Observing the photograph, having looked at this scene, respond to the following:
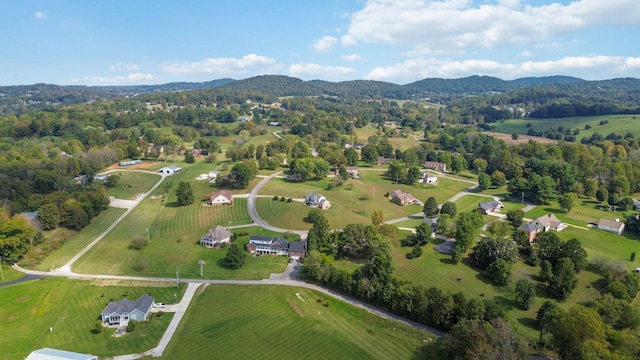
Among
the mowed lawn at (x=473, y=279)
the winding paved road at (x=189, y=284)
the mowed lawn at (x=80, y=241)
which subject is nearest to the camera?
the winding paved road at (x=189, y=284)

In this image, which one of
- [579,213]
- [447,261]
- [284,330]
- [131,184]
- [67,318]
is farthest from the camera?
[131,184]

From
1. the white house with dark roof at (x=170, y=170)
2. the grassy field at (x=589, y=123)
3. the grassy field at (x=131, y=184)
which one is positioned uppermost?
the grassy field at (x=589, y=123)

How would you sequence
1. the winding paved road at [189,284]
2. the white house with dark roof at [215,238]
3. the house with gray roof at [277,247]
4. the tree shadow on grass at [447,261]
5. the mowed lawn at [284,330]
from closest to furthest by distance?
the mowed lawn at [284,330] < the winding paved road at [189,284] < the tree shadow on grass at [447,261] < the house with gray roof at [277,247] < the white house with dark roof at [215,238]

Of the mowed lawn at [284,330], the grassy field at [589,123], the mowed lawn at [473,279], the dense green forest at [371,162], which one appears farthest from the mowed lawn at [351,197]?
the grassy field at [589,123]

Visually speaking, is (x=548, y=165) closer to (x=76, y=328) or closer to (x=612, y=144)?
(x=612, y=144)

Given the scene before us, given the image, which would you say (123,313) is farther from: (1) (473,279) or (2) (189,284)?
(1) (473,279)

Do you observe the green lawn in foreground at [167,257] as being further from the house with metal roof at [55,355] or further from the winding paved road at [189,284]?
the house with metal roof at [55,355]

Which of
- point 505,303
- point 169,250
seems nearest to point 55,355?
point 169,250
